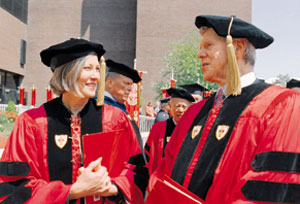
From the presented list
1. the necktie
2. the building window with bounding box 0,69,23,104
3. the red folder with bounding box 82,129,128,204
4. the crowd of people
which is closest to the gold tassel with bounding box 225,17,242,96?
the crowd of people

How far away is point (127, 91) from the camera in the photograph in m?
4.49

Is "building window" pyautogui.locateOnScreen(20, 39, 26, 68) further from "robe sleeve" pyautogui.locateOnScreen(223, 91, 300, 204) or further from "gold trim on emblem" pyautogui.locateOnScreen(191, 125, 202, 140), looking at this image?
"robe sleeve" pyautogui.locateOnScreen(223, 91, 300, 204)

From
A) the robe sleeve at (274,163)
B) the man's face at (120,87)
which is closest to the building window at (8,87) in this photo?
the man's face at (120,87)

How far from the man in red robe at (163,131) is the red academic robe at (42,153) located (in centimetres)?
198

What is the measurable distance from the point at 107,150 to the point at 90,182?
293 millimetres

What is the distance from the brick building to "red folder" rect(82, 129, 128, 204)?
29124mm

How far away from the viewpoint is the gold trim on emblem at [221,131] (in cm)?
185

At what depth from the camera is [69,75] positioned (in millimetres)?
2375

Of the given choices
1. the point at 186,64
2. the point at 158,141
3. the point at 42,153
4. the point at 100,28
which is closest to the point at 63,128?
the point at 42,153

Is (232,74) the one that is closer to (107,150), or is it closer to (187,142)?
(187,142)

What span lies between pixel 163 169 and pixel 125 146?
39 cm

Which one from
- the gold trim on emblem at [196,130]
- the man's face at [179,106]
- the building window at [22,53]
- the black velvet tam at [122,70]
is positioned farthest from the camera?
the building window at [22,53]

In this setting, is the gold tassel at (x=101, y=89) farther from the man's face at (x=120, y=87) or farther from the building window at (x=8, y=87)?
the building window at (x=8, y=87)

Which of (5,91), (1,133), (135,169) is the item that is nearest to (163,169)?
(135,169)
